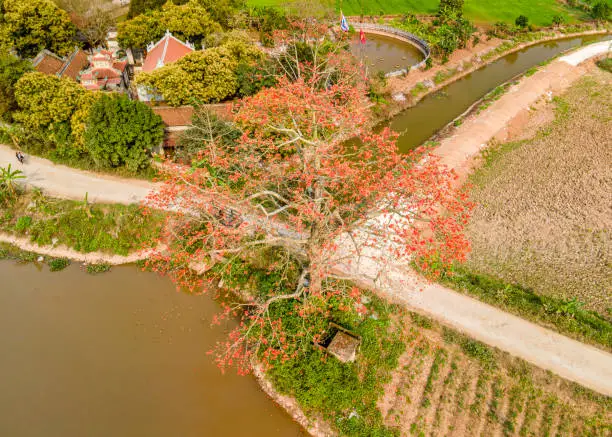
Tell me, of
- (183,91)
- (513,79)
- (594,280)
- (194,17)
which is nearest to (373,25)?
(513,79)

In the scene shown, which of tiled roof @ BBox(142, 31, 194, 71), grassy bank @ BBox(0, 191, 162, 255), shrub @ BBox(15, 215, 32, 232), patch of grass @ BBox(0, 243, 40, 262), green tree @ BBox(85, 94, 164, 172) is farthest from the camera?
tiled roof @ BBox(142, 31, 194, 71)

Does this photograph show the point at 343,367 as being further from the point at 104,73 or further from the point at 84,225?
the point at 104,73

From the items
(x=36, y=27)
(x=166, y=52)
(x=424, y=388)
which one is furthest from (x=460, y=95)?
(x=36, y=27)

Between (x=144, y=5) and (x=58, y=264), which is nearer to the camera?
(x=58, y=264)

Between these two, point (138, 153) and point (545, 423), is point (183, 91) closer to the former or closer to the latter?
point (138, 153)

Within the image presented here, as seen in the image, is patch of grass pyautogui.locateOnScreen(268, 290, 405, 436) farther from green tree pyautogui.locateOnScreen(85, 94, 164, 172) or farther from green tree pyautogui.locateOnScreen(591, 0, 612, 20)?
green tree pyautogui.locateOnScreen(591, 0, 612, 20)

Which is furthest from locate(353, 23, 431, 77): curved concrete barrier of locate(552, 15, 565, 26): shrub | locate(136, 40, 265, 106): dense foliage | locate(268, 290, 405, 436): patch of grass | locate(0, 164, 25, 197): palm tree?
locate(0, 164, 25, 197): palm tree
